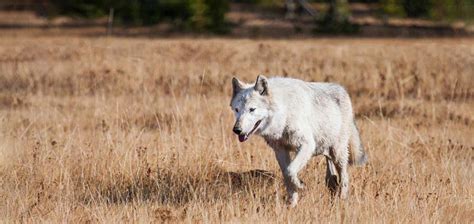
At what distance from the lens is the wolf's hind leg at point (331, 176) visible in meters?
8.74

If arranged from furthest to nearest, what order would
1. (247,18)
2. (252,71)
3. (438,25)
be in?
(247,18) < (438,25) < (252,71)

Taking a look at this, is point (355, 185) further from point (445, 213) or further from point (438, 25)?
point (438, 25)

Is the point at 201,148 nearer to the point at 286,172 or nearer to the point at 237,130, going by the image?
the point at 286,172

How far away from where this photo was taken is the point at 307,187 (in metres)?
8.87

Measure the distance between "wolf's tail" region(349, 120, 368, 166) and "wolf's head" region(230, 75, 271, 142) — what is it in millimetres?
1654

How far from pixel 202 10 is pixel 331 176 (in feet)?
94.5

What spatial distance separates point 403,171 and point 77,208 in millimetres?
3751

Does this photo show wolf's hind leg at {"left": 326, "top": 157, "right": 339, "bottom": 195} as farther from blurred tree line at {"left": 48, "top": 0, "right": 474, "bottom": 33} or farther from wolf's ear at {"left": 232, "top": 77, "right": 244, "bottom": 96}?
blurred tree line at {"left": 48, "top": 0, "right": 474, "bottom": 33}

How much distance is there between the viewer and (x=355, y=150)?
918 cm

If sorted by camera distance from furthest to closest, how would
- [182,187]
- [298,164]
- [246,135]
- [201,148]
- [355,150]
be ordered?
[201,148], [355,150], [182,187], [298,164], [246,135]

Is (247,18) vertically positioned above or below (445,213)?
below

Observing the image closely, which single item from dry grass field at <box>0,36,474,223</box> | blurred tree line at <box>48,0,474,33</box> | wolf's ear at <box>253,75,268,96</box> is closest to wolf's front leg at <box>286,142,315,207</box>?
dry grass field at <box>0,36,474,223</box>

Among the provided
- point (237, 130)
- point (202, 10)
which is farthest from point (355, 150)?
point (202, 10)

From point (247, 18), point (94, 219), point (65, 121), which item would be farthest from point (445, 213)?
point (247, 18)
